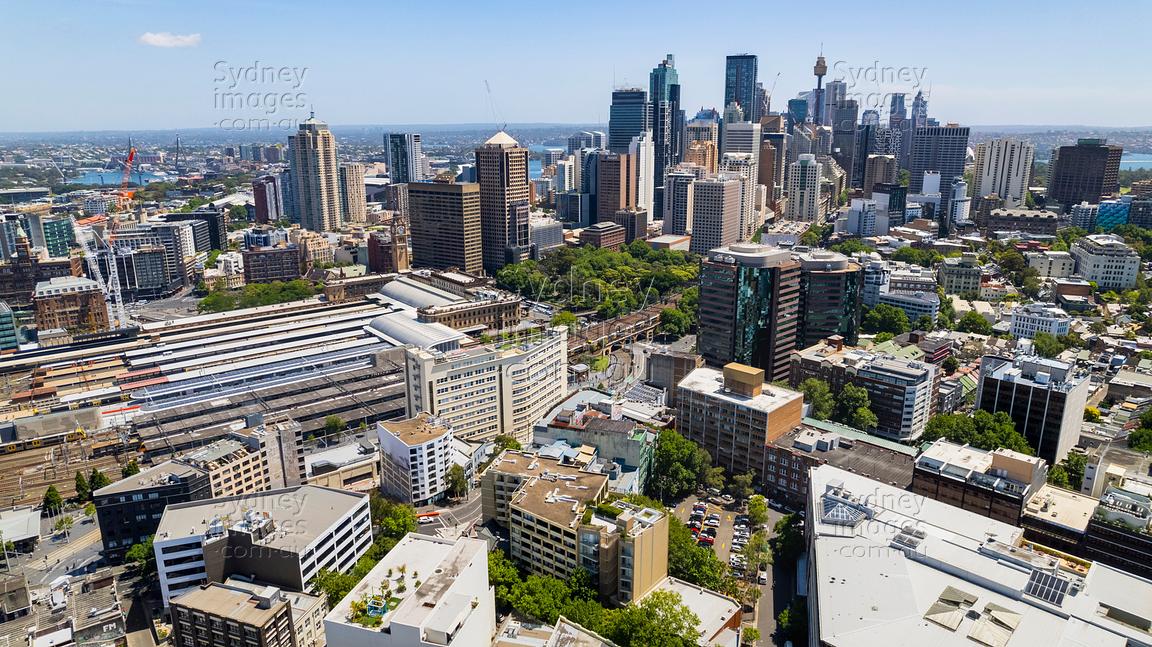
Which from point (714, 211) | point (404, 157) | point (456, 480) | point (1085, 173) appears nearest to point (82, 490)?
point (456, 480)

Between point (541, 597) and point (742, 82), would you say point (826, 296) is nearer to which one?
point (541, 597)

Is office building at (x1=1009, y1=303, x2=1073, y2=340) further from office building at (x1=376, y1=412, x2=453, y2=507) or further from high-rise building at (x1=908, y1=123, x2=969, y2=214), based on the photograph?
high-rise building at (x1=908, y1=123, x2=969, y2=214)

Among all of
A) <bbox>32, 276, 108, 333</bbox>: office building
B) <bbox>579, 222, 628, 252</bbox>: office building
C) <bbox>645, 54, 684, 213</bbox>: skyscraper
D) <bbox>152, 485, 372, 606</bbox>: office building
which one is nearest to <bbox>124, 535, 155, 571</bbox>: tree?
<bbox>152, 485, 372, 606</bbox>: office building

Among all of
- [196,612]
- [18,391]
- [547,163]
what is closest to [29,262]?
[18,391]

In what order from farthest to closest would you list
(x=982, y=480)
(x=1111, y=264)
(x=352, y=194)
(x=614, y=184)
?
(x=352, y=194)
(x=614, y=184)
(x=1111, y=264)
(x=982, y=480)

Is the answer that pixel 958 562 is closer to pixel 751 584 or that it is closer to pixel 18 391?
pixel 751 584

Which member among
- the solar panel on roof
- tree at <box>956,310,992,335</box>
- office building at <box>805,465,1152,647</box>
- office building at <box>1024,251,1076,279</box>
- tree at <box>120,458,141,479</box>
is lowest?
tree at <box>120,458,141,479</box>
